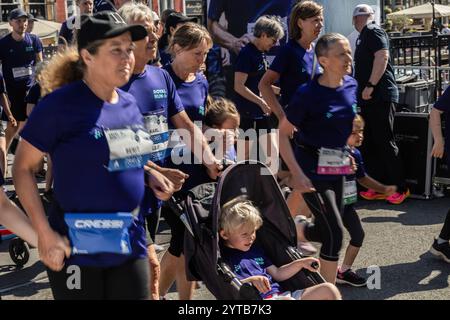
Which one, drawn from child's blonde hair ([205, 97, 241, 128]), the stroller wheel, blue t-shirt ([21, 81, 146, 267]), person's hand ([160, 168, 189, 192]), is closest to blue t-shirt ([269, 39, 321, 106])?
child's blonde hair ([205, 97, 241, 128])

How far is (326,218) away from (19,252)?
2405mm

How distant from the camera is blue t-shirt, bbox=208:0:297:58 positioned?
778cm

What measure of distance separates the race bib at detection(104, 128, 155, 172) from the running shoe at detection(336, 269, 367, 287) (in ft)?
7.89

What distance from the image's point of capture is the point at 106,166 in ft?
9.21

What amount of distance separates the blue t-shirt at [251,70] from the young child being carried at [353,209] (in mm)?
1790

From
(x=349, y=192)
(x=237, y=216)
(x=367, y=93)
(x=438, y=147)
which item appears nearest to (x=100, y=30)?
(x=237, y=216)

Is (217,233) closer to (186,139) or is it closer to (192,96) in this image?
(186,139)

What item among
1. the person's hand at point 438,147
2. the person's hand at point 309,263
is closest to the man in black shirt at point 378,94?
the person's hand at point 438,147

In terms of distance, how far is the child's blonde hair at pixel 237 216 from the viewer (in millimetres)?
3939

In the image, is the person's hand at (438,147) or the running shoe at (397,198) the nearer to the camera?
the person's hand at (438,147)

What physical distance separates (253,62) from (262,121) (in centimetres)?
54

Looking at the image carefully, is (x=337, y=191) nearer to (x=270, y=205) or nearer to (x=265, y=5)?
(x=270, y=205)

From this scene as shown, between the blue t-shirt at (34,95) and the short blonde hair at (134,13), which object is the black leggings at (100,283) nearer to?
the short blonde hair at (134,13)

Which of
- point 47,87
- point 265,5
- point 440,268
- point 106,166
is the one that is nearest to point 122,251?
point 106,166
